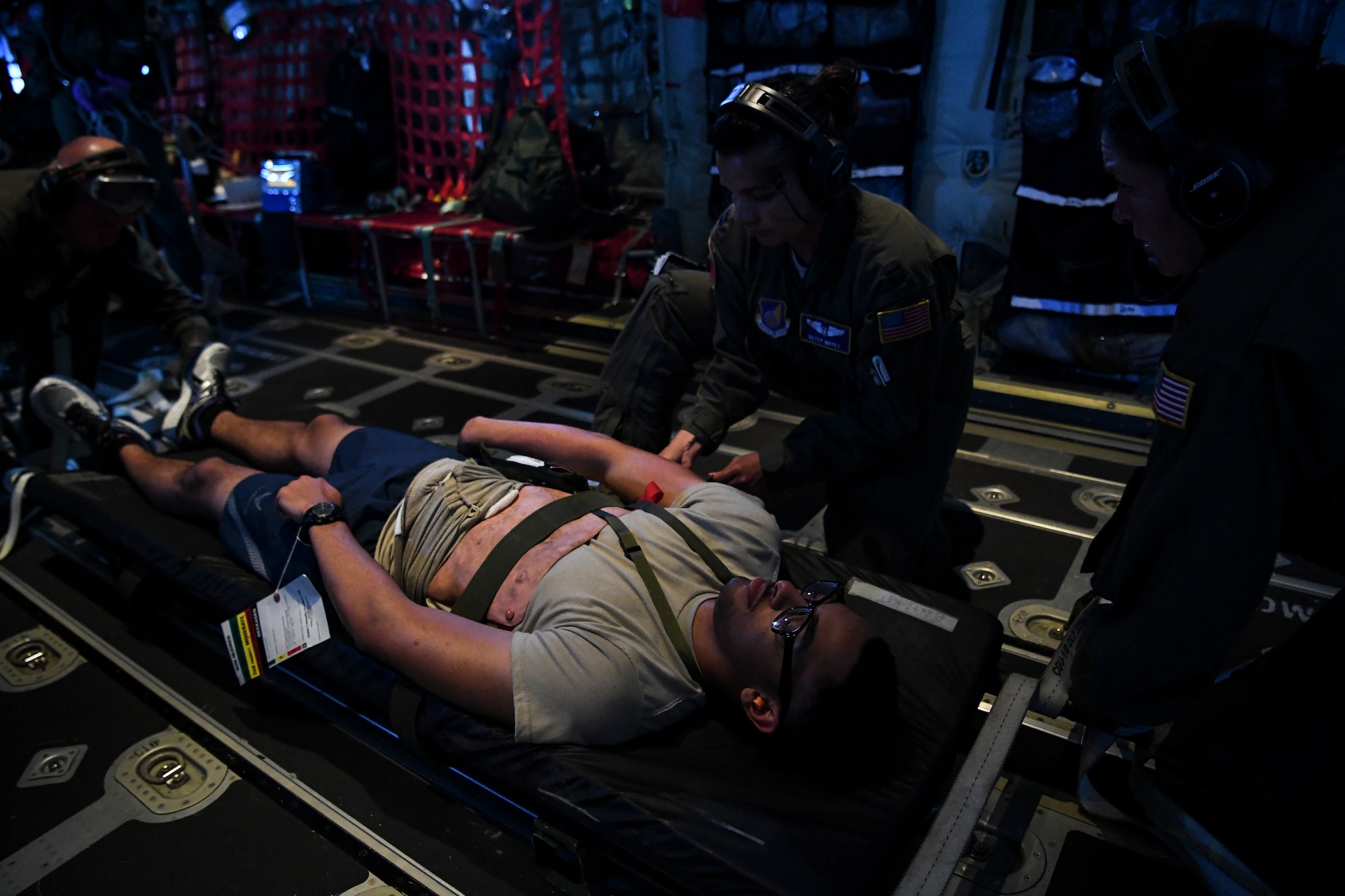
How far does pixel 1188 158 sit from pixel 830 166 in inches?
40.7

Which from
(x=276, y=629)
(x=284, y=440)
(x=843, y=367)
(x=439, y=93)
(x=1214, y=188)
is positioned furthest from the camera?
(x=439, y=93)

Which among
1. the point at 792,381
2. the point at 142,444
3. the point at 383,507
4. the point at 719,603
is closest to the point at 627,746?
the point at 719,603

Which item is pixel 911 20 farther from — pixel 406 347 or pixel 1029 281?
pixel 406 347

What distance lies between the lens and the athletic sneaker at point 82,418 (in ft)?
10.0

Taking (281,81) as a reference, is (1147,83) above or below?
below

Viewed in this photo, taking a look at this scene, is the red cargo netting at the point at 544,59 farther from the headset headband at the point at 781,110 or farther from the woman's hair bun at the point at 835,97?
the headset headband at the point at 781,110

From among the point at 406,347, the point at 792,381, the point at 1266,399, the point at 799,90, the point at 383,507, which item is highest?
the point at 799,90

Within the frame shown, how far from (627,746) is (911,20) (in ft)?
13.5

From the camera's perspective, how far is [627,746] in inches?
68.5

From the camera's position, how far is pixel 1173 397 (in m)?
1.38

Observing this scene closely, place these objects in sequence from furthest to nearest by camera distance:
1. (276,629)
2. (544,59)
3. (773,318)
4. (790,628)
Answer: (544,59) → (773,318) → (276,629) → (790,628)

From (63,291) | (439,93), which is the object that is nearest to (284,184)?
(439,93)

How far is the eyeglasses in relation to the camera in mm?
1664

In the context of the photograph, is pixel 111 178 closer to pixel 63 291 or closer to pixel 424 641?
pixel 63 291
